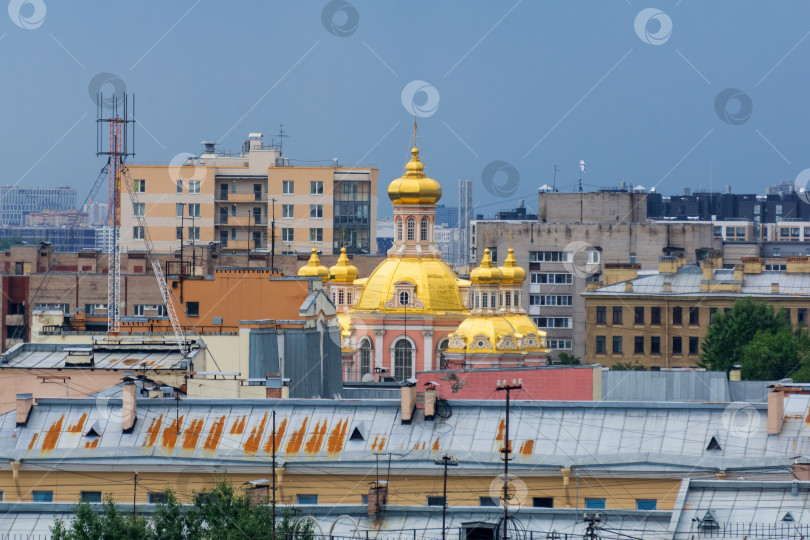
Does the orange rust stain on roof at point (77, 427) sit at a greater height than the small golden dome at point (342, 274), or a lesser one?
lesser

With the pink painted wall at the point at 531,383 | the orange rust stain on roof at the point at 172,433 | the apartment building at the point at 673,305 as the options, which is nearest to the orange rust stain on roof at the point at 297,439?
the orange rust stain on roof at the point at 172,433

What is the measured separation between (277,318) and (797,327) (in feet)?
118

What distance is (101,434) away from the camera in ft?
156

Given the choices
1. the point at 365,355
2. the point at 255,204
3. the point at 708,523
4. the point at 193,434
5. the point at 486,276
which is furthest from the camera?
the point at 255,204

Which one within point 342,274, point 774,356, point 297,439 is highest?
point 342,274

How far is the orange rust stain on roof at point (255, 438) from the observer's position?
154 feet

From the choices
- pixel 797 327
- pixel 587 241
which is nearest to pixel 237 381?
pixel 797 327

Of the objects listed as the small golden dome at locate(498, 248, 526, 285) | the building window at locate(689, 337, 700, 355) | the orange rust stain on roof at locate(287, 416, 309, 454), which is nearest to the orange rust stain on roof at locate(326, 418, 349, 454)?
the orange rust stain on roof at locate(287, 416, 309, 454)

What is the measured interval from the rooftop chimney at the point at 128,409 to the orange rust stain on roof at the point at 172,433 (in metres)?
0.74

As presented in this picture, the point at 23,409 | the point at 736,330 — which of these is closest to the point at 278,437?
the point at 23,409

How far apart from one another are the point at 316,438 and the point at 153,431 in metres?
3.40

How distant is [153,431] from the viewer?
47750mm

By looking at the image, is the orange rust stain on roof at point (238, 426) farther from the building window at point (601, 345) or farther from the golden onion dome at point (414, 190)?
the building window at point (601, 345)

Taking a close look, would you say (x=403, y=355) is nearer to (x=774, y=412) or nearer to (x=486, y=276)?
(x=486, y=276)
